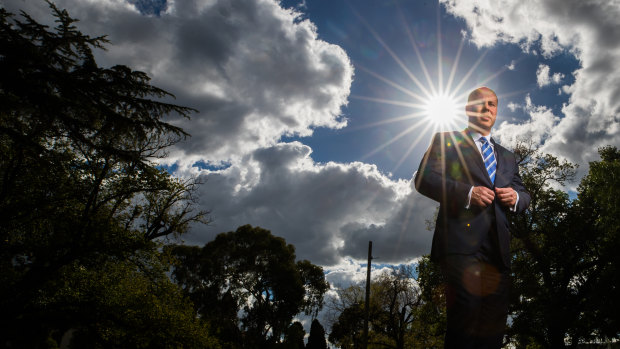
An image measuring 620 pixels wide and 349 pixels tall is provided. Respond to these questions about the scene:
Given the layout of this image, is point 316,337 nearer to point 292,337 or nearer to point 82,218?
point 292,337

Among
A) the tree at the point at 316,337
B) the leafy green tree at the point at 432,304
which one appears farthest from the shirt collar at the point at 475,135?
the tree at the point at 316,337

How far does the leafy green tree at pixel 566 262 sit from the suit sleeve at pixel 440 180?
53.0ft

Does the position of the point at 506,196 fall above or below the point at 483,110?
below

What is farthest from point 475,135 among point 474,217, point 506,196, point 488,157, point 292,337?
point 292,337

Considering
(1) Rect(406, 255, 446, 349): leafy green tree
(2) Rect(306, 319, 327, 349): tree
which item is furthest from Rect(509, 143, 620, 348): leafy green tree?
(2) Rect(306, 319, 327, 349): tree

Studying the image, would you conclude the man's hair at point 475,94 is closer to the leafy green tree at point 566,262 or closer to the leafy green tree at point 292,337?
the leafy green tree at point 566,262

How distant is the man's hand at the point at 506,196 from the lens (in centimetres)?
223

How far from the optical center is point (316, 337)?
4459 centimetres

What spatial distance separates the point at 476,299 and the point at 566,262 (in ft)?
62.2

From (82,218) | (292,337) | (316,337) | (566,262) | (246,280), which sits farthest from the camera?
(316,337)

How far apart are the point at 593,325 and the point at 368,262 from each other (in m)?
10.3

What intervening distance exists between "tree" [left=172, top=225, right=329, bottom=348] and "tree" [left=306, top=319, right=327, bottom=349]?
9.61 metres

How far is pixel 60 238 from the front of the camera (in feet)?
42.2

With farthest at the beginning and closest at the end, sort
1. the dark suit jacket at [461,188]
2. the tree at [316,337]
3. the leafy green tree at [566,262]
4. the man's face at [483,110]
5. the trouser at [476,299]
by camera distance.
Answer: the tree at [316,337] < the leafy green tree at [566,262] < the man's face at [483,110] < the dark suit jacket at [461,188] < the trouser at [476,299]
